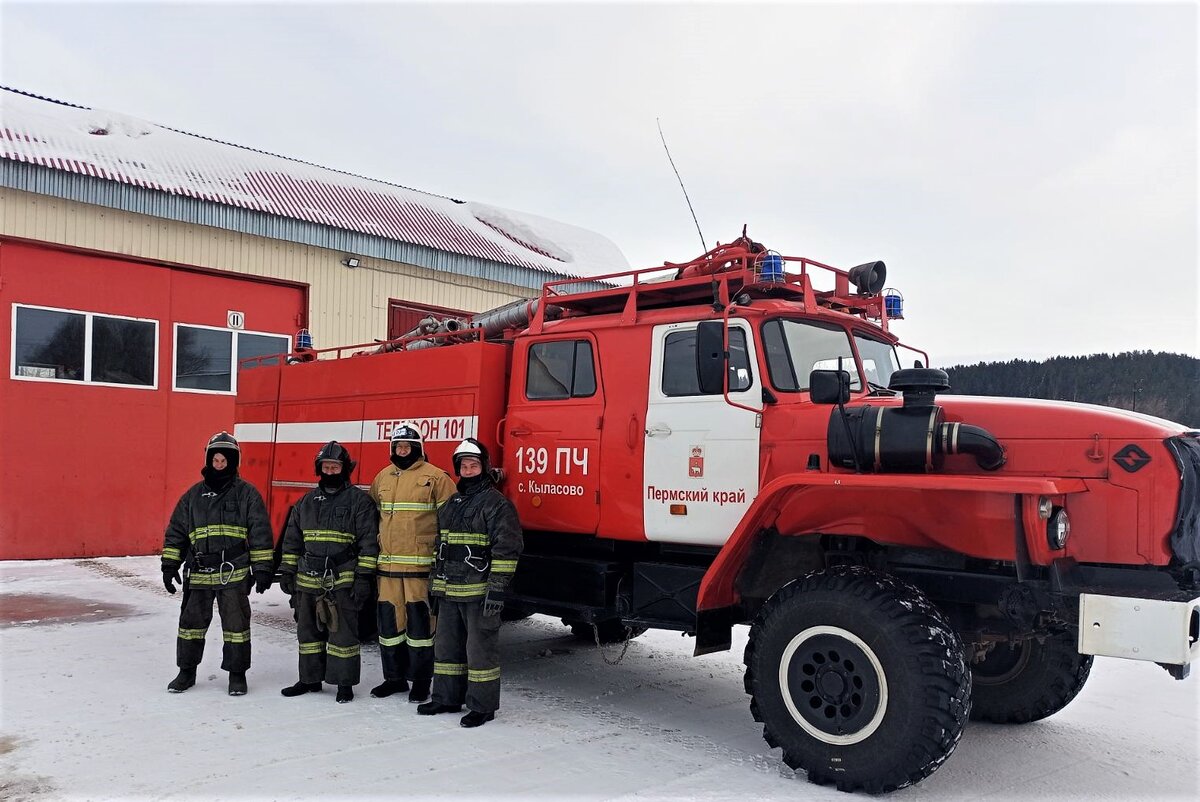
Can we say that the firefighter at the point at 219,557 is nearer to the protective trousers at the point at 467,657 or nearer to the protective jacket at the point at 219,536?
the protective jacket at the point at 219,536

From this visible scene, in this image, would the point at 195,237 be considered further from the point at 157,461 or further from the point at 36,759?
the point at 36,759

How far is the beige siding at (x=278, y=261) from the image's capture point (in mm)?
12547

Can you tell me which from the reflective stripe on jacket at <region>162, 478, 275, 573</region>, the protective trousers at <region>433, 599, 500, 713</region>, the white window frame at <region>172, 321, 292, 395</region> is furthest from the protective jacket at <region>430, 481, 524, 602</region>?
the white window frame at <region>172, 321, 292, 395</region>

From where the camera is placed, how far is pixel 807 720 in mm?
4902

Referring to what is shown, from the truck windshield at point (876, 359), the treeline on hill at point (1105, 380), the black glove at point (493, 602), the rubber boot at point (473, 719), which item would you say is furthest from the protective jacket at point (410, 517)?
the treeline on hill at point (1105, 380)

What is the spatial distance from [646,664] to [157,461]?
359 inches

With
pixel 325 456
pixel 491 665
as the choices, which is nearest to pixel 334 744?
pixel 491 665

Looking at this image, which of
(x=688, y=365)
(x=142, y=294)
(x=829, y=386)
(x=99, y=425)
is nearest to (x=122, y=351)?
(x=142, y=294)

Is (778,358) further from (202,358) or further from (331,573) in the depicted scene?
(202,358)

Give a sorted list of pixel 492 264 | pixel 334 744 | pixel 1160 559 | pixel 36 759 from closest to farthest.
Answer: pixel 1160 559 < pixel 36 759 < pixel 334 744 < pixel 492 264

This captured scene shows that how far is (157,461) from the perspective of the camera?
13.5 m

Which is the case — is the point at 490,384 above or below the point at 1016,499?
above

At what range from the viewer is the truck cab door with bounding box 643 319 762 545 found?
557 centimetres

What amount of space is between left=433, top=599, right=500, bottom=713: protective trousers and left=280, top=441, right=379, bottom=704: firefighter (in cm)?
68
